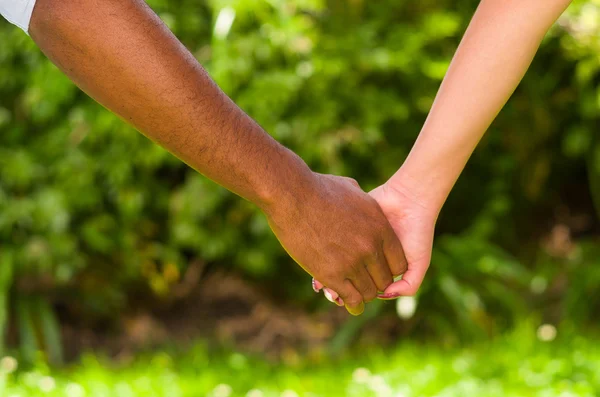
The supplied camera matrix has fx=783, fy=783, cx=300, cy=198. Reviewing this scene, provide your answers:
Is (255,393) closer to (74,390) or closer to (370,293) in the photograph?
(74,390)

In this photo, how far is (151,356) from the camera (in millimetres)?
3889

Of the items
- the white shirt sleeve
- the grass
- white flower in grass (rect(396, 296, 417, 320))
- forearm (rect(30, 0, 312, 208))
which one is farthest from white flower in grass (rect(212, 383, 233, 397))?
the white shirt sleeve

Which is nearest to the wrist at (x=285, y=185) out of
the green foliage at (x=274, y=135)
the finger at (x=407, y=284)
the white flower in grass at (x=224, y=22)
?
the finger at (x=407, y=284)

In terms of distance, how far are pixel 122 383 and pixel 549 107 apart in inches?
103

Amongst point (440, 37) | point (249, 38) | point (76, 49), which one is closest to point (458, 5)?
point (440, 37)

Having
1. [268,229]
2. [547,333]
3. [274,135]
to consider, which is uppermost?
[274,135]

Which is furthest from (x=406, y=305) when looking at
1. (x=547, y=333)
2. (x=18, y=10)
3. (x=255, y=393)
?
(x=18, y=10)

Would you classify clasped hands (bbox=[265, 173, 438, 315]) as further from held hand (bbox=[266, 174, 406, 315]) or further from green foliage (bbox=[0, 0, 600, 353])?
green foliage (bbox=[0, 0, 600, 353])

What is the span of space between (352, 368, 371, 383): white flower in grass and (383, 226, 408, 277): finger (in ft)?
4.08

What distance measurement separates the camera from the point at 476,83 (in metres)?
2.00

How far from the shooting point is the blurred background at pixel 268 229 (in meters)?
3.60

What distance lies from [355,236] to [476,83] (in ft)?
1.63

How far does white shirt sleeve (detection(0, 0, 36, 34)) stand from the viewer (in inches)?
59.9

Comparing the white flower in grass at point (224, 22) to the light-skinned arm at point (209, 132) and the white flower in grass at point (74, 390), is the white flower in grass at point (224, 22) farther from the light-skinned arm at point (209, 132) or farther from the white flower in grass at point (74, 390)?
the light-skinned arm at point (209, 132)
